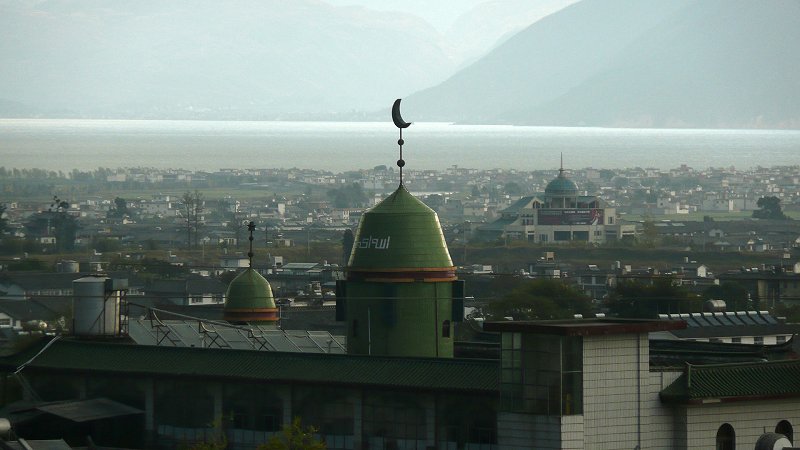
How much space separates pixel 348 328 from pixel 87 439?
723 centimetres

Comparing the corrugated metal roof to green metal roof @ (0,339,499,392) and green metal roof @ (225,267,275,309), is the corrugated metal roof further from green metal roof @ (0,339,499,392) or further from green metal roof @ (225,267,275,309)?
green metal roof @ (225,267,275,309)

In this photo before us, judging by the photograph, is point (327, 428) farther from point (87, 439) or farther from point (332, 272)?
point (332, 272)

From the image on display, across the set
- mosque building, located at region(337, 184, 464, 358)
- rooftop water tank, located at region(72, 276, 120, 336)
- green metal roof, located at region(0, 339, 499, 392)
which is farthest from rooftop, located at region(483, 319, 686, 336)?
rooftop water tank, located at region(72, 276, 120, 336)

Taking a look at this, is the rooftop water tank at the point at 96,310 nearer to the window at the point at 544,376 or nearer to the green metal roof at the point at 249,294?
the green metal roof at the point at 249,294

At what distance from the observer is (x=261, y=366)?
55562 mm

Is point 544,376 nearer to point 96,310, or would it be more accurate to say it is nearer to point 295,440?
point 295,440

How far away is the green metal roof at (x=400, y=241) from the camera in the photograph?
57.2m

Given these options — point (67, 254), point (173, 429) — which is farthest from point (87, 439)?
point (67, 254)

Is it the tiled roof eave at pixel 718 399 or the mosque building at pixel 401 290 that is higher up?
the mosque building at pixel 401 290

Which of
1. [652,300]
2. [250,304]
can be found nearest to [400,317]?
[250,304]

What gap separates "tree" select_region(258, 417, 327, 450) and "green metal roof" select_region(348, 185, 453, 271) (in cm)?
614

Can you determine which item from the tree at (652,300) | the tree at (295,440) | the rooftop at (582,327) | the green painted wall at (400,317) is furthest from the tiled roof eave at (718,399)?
the tree at (652,300)

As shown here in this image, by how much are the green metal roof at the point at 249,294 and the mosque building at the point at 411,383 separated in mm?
4521

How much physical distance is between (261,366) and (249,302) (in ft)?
44.0
